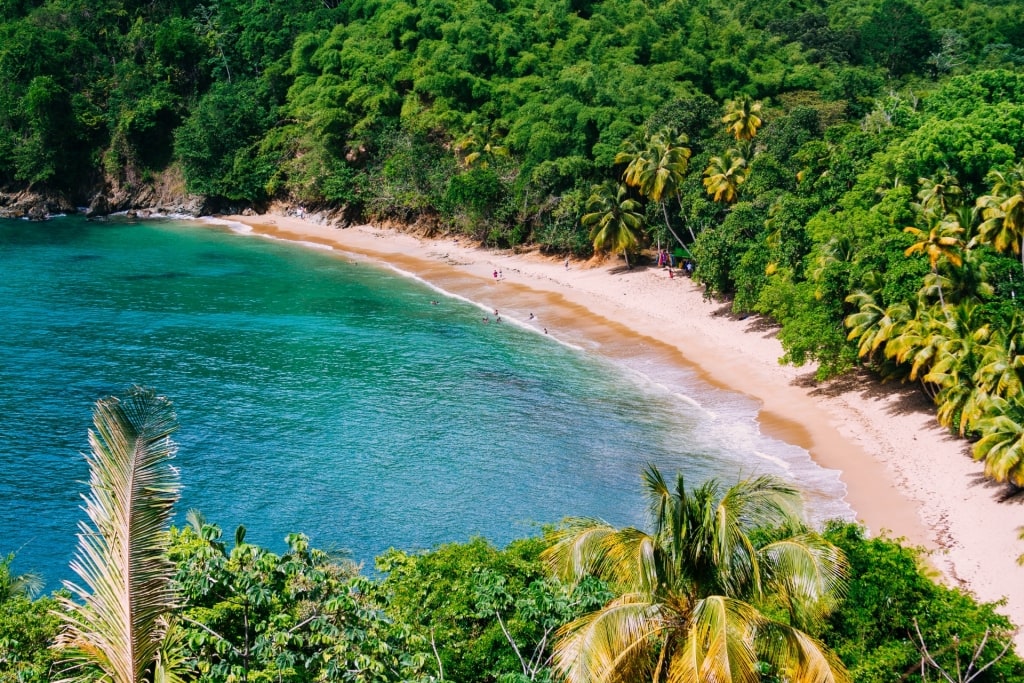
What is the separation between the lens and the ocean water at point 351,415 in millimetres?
29656

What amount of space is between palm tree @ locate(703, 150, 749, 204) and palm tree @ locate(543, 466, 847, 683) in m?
38.2

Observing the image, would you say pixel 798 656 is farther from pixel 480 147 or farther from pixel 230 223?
pixel 230 223

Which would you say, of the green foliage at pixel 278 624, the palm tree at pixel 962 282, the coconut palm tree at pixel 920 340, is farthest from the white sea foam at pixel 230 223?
the green foliage at pixel 278 624

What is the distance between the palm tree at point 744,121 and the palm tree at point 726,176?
21.3 ft

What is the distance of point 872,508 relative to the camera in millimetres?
28875

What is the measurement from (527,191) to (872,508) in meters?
38.2

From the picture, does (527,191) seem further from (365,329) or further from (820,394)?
(820,394)

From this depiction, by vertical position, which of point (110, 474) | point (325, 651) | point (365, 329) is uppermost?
point (110, 474)

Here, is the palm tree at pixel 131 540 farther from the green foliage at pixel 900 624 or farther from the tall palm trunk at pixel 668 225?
the tall palm trunk at pixel 668 225

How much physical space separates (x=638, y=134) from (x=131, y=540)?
2074 inches

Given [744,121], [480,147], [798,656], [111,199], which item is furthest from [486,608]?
[111,199]

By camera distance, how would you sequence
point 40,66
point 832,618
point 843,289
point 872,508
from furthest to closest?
point 40,66 → point 843,289 → point 872,508 → point 832,618

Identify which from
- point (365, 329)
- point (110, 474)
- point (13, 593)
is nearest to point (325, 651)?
point (110, 474)

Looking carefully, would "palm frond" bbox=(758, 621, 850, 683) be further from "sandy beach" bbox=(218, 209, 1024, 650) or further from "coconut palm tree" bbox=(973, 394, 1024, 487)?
"coconut palm tree" bbox=(973, 394, 1024, 487)
